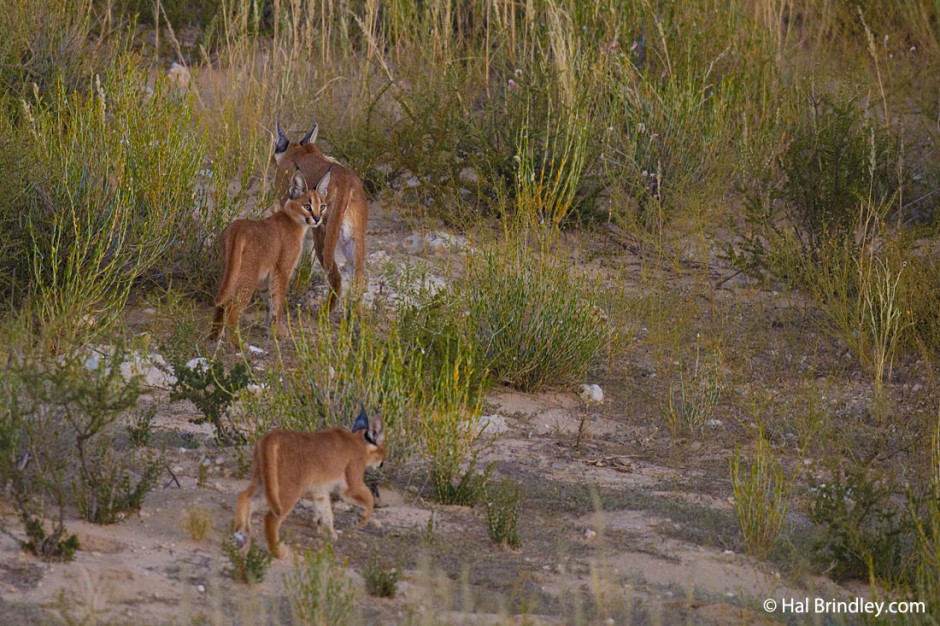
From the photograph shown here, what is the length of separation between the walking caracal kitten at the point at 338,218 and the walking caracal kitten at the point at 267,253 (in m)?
0.21

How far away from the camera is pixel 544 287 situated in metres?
7.43

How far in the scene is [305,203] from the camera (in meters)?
7.56

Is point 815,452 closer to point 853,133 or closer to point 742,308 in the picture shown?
point 742,308

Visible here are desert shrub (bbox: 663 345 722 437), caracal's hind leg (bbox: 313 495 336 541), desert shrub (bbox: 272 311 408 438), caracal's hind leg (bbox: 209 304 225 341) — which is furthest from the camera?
caracal's hind leg (bbox: 209 304 225 341)

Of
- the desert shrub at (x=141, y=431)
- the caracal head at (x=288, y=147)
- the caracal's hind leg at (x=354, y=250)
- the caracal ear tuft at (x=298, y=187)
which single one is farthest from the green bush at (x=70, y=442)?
the caracal head at (x=288, y=147)

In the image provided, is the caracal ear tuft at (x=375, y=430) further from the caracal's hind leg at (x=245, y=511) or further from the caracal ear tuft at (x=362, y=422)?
the caracal's hind leg at (x=245, y=511)

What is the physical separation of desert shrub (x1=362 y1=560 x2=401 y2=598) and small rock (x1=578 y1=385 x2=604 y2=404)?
3008mm

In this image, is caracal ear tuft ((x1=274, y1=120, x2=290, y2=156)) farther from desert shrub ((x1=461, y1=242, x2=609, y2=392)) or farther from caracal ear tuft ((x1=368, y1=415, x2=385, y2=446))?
caracal ear tuft ((x1=368, y1=415, x2=385, y2=446))

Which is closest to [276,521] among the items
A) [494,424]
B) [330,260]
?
[494,424]

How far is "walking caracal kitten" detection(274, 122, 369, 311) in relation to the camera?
26.5ft

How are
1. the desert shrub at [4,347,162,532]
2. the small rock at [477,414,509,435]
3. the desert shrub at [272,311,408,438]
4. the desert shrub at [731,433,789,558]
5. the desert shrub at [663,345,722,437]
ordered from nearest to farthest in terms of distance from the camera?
the desert shrub at [4,347,162,532] → the desert shrub at [731,433,789,558] → the desert shrub at [272,311,408,438] → the small rock at [477,414,509,435] → the desert shrub at [663,345,722,437]

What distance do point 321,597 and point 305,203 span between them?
3855 mm

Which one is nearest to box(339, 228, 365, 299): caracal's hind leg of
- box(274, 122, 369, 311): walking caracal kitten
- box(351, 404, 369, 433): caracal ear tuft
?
box(274, 122, 369, 311): walking caracal kitten

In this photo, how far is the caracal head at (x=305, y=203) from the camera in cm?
756
